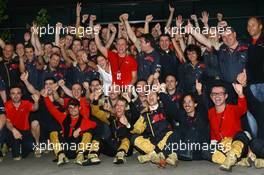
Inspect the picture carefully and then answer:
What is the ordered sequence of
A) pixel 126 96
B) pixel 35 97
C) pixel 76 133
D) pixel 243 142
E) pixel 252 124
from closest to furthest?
1. pixel 243 142
2. pixel 252 124
3. pixel 76 133
4. pixel 35 97
5. pixel 126 96

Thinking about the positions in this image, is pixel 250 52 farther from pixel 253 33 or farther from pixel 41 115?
pixel 41 115

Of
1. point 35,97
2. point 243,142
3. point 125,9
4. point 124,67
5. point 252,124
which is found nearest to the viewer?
point 243,142

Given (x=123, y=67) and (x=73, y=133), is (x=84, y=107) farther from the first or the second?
(x=123, y=67)

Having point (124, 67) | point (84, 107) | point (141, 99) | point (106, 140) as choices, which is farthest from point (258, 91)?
point (84, 107)

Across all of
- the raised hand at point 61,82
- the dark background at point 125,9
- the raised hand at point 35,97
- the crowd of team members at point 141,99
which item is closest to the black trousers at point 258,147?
the crowd of team members at point 141,99

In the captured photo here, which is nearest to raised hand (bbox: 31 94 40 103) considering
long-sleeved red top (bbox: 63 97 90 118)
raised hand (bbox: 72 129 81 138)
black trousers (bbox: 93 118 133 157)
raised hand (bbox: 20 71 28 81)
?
raised hand (bbox: 20 71 28 81)

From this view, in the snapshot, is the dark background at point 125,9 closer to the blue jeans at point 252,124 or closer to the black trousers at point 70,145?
A: the blue jeans at point 252,124

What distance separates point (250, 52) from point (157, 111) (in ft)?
5.47

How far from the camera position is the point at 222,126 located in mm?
6141

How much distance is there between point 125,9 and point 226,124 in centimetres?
652

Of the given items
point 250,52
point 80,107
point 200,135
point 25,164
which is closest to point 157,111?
point 200,135

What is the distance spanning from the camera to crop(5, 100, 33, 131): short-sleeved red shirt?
6.89 meters

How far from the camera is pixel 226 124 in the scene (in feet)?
20.0

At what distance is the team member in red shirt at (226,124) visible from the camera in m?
5.93
